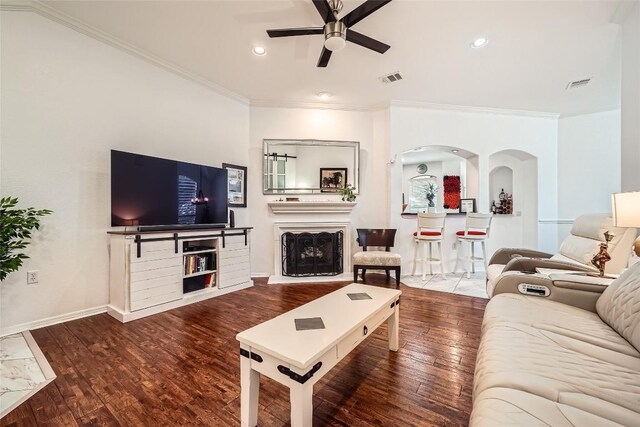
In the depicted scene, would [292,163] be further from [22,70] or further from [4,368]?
[4,368]

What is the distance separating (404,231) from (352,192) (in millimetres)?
1076

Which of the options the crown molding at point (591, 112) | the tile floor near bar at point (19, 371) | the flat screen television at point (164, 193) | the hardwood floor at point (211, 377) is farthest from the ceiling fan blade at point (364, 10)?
the crown molding at point (591, 112)

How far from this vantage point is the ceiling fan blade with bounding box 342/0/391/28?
1916 mm

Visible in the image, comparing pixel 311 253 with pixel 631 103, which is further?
pixel 311 253

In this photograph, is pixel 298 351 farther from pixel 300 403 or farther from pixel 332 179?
pixel 332 179

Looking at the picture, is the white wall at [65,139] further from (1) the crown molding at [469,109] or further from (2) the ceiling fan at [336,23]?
(1) the crown molding at [469,109]

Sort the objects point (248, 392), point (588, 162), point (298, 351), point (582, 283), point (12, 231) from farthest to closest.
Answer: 1. point (588, 162)
2. point (12, 231)
3. point (582, 283)
4. point (248, 392)
5. point (298, 351)

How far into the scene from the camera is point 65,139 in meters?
2.46

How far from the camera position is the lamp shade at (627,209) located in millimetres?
1605

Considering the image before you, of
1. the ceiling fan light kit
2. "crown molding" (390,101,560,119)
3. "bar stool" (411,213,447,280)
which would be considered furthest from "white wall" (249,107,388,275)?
the ceiling fan light kit

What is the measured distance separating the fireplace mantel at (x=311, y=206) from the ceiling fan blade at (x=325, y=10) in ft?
7.90

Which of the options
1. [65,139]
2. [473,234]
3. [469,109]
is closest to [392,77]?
[469,109]

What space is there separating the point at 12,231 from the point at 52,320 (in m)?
0.92

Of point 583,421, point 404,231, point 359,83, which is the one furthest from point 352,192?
point 583,421
